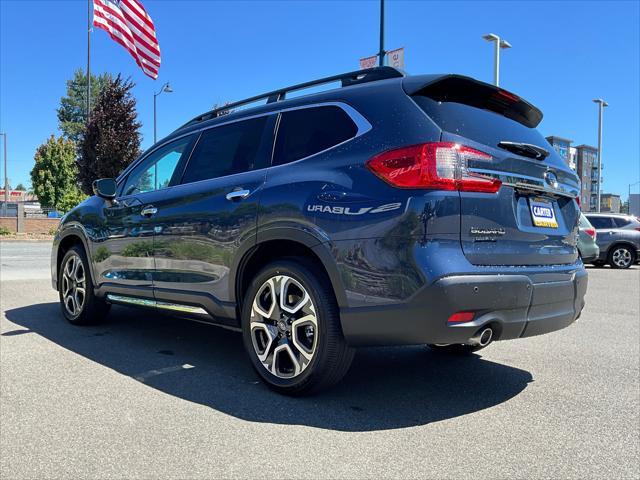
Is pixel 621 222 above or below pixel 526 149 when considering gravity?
below

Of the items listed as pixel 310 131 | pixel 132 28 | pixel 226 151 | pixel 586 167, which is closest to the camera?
pixel 310 131

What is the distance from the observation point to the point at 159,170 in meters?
4.82

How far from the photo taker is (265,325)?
11.5 feet

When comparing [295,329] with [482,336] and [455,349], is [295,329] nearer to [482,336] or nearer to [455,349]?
[482,336]

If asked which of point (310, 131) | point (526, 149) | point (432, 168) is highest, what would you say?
point (310, 131)

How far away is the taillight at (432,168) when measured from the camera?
285 centimetres

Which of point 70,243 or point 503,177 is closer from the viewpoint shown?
point 503,177

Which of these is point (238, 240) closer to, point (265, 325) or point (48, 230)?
point (265, 325)

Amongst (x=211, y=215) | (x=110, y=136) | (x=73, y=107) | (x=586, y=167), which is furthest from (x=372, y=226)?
(x=586, y=167)

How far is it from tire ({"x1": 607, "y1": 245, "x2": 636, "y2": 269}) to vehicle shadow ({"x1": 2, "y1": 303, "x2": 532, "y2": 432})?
1443cm

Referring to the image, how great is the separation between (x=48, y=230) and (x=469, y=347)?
3678 centimetres

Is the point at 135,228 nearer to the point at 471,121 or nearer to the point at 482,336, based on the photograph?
the point at 471,121

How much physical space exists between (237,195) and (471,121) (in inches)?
64.2

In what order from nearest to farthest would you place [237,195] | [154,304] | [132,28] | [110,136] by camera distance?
1. [237,195]
2. [154,304]
3. [132,28]
4. [110,136]
